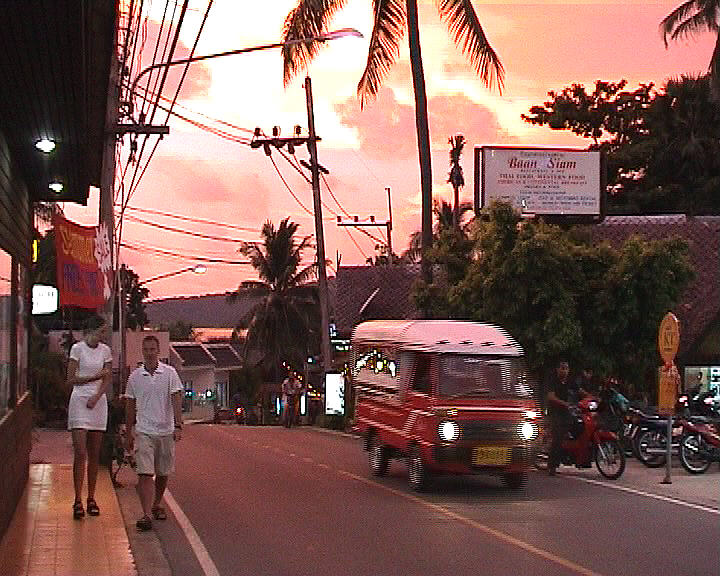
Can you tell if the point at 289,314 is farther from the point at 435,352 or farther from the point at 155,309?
the point at 155,309

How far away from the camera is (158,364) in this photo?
14.1 m

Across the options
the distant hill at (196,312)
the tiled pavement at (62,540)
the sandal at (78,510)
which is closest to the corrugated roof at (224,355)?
the distant hill at (196,312)

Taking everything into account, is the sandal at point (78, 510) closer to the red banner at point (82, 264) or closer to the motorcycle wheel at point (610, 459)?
the red banner at point (82, 264)

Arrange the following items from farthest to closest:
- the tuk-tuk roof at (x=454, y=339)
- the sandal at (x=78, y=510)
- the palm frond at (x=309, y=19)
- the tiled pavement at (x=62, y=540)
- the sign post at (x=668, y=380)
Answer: the palm frond at (x=309, y=19)
the sign post at (x=668, y=380)
the tuk-tuk roof at (x=454, y=339)
the sandal at (x=78, y=510)
the tiled pavement at (x=62, y=540)

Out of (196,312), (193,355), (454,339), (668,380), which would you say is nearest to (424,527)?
(454,339)

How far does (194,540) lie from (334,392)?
3128 cm

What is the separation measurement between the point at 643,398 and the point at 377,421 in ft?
34.5

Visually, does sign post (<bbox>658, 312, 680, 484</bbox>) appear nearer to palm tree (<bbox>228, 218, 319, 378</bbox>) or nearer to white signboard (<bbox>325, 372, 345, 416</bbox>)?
white signboard (<bbox>325, 372, 345, 416</bbox>)

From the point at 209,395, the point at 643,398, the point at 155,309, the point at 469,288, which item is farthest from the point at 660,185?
the point at 155,309

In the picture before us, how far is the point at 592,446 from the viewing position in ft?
69.3

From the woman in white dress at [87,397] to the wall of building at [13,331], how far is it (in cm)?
72

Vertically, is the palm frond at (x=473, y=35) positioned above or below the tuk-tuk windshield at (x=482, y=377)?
above

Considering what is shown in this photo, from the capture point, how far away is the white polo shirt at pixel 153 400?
544 inches

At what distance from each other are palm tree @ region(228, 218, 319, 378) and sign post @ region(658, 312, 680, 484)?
148ft
